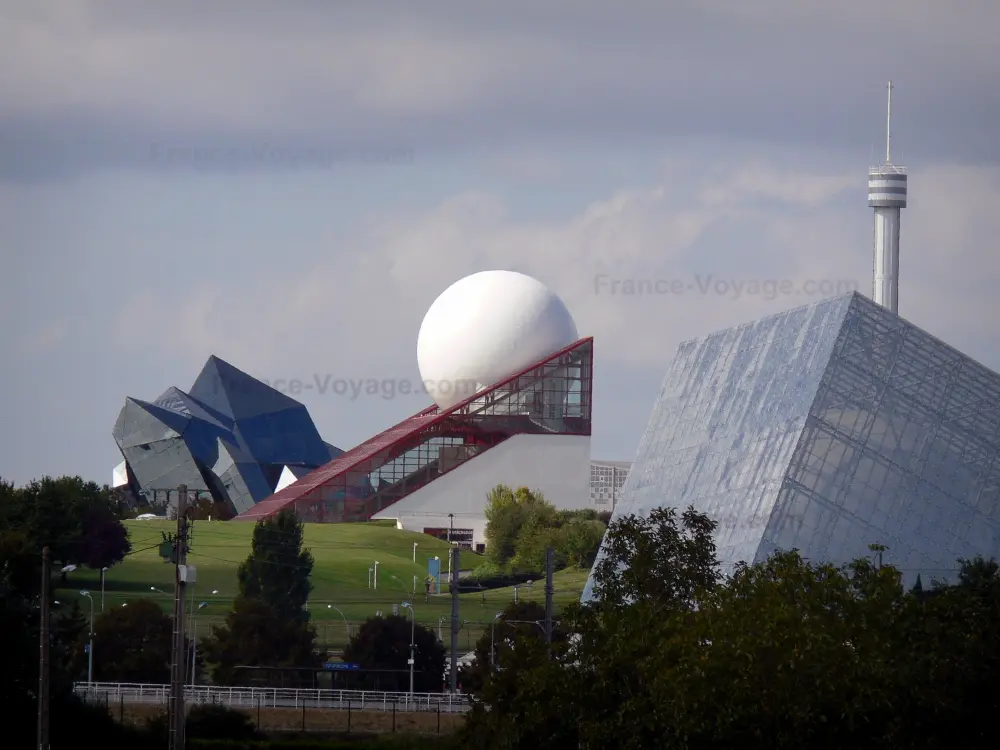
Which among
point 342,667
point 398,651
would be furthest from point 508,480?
point 342,667

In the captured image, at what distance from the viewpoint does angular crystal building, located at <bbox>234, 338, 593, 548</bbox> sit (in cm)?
11388

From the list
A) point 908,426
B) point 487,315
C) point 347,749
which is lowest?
point 347,749

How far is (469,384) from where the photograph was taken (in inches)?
4564

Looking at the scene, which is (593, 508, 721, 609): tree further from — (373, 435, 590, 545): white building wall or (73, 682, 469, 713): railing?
(373, 435, 590, 545): white building wall

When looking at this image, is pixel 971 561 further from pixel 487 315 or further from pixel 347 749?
pixel 487 315

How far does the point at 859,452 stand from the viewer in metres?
59.5

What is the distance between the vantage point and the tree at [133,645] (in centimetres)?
6322

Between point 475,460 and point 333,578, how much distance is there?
92.1 feet

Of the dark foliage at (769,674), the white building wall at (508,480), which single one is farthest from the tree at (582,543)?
the dark foliage at (769,674)

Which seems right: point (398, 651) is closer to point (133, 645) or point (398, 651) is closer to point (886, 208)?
point (133, 645)

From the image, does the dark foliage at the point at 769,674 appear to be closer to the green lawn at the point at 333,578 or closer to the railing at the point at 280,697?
the railing at the point at 280,697

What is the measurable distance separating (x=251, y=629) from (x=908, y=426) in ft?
70.2

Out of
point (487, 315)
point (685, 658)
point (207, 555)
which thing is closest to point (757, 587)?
point (685, 658)

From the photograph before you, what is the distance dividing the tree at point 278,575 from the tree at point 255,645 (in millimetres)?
5625
